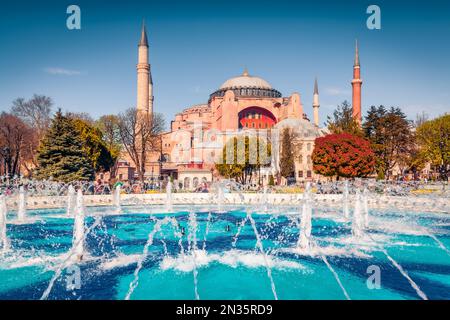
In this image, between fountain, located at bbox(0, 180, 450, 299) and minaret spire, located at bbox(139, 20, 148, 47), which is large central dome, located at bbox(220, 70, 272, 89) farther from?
fountain, located at bbox(0, 180, 450, 299)

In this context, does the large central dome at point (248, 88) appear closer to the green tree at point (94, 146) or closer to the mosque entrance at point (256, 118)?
the mosque entrance at point (256, 118)

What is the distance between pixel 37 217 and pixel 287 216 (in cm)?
1024

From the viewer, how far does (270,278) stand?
690 cm

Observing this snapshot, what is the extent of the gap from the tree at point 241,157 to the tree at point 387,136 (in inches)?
350

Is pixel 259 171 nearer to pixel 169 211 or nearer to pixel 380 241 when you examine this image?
pixel 169 211

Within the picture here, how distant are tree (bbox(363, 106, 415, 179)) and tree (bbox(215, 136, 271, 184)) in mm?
8881

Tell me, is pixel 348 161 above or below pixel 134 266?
above

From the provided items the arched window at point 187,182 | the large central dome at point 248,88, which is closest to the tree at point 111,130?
the arched window at point 187,182

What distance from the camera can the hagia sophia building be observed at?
43.7m

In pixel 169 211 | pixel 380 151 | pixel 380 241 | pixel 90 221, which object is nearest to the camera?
pixel 380 241

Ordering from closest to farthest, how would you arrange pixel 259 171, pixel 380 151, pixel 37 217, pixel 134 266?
1. pixel 134 266
2. pixel 37 217
3. pixel 380 151
4. pixel 259 171

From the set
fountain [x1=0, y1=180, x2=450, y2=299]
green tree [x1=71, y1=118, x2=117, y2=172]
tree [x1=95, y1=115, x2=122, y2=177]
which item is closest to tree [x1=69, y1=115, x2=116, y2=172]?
green tree [x1=71, y1=118, x2=117, y2=172]

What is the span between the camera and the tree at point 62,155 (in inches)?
986
